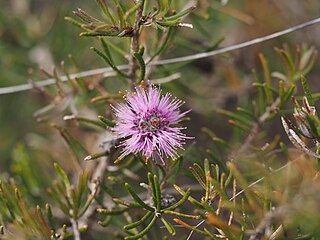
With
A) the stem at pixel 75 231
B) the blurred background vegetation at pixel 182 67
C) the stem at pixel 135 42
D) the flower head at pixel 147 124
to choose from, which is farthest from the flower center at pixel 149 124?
the blurred background vegetation at pixel 182 67

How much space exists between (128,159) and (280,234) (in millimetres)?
369

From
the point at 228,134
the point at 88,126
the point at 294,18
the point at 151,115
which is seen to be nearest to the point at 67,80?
the point at 88,126

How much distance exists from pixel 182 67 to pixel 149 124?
0.63 metres

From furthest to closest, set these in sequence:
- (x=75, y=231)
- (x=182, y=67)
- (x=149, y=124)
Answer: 1. (x=182, y=67)
2. (x=75, y=231)
3. (x=149, y=124)

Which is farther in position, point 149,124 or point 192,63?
point 192,63

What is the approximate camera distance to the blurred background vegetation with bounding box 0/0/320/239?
1.47 meters

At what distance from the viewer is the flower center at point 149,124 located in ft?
2.74

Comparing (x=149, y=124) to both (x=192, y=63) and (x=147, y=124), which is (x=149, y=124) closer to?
(x=147, y=124)

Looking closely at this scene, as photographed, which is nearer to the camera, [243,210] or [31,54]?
[243,210]

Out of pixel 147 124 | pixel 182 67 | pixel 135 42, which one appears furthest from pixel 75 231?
pixel 182 67

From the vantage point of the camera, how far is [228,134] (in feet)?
5.52

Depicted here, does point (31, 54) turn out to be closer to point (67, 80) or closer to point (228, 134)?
point (67, 80)

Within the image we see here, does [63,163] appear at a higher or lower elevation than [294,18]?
lower

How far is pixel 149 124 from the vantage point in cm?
84
